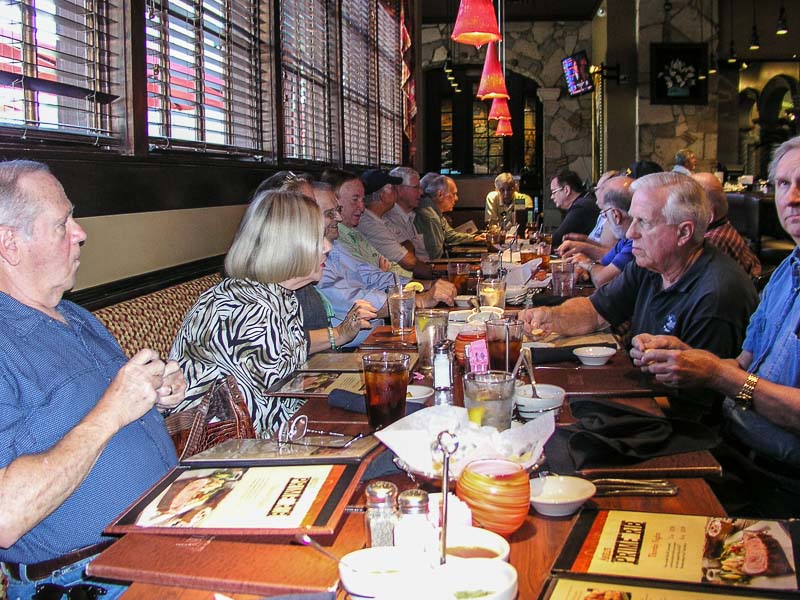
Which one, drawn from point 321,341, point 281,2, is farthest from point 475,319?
point 281,2

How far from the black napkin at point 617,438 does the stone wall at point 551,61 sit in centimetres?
1397

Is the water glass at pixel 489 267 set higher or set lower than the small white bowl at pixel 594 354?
higher

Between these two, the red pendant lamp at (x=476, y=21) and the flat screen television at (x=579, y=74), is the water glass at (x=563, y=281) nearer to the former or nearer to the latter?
the red pendant lamp at (x=476, y=21)

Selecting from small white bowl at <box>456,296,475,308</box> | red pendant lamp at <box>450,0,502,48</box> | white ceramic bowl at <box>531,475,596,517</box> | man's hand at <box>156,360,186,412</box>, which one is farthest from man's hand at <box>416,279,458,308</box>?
white ceramic bowl at <box>531,475,596,517</box>

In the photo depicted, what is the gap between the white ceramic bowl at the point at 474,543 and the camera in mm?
1049

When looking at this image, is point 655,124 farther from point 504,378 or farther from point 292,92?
point 504,378

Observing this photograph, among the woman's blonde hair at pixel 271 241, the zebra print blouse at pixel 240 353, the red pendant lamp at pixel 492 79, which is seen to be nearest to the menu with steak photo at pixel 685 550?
the zebra print blouse at pixel 240 353

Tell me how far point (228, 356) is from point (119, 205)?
881mm

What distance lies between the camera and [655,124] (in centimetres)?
1270

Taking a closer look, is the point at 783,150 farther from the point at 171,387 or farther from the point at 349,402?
the point at 171,387

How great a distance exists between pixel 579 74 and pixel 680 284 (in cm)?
1211

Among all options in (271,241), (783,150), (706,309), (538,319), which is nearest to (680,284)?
(706,309)

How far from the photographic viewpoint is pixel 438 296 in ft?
12.2

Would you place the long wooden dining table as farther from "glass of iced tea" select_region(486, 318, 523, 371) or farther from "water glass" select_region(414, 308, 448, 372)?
"water glass" select_region(414, 308, 448, 372)
